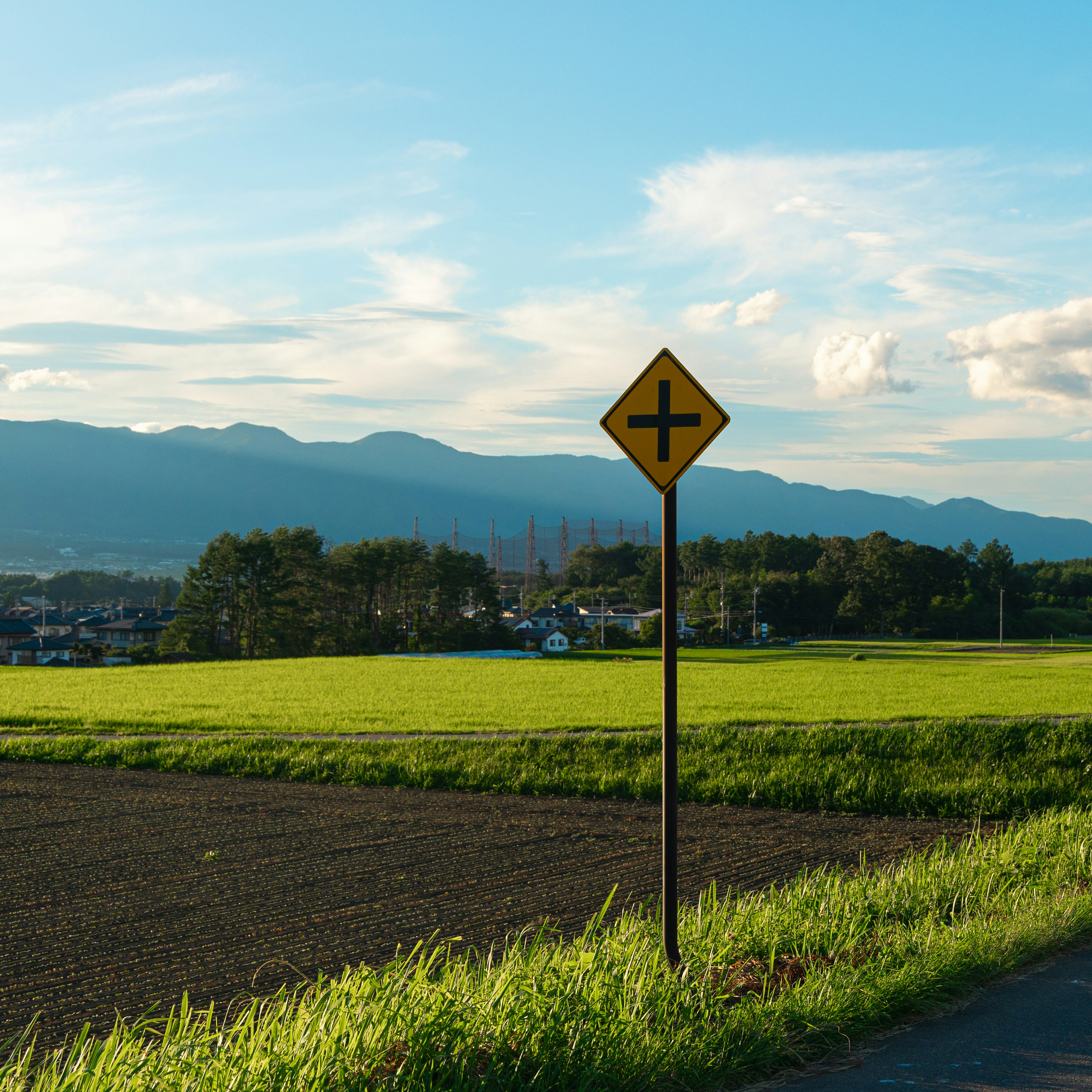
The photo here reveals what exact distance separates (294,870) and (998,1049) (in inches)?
259

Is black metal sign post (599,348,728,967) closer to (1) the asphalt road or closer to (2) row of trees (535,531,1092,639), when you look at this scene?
(1) the asphalt road

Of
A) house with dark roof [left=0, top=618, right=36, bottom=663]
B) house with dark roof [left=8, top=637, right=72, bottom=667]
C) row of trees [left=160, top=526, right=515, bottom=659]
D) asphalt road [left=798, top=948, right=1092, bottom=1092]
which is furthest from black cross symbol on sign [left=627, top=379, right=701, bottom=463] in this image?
house with dark roof [left=0, top=618, right=36, bottom=663]

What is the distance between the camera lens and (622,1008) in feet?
15.0

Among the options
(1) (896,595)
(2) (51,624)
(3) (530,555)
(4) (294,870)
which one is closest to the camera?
(4) (294,870)

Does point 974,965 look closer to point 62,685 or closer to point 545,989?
point 545,989

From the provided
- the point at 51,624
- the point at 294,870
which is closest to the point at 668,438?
the point at 294,870

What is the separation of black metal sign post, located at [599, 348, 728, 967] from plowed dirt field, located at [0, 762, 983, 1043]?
2.21 m

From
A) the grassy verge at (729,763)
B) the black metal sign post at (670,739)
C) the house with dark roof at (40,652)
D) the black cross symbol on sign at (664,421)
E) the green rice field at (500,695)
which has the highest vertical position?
the black cross symbol on sign at (664,421)

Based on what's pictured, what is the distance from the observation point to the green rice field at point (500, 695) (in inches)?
878

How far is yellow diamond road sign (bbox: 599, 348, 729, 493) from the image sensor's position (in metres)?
5.80

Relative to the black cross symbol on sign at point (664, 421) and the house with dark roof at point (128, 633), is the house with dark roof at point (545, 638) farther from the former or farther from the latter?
the black cross symbol on sign at point (664, 421)

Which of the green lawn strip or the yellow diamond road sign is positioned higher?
the yellow diamond road sign

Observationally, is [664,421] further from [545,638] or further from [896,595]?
[896,595]

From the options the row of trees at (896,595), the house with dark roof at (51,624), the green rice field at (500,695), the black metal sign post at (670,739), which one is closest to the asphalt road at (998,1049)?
the black metal sign post at (670,739)
